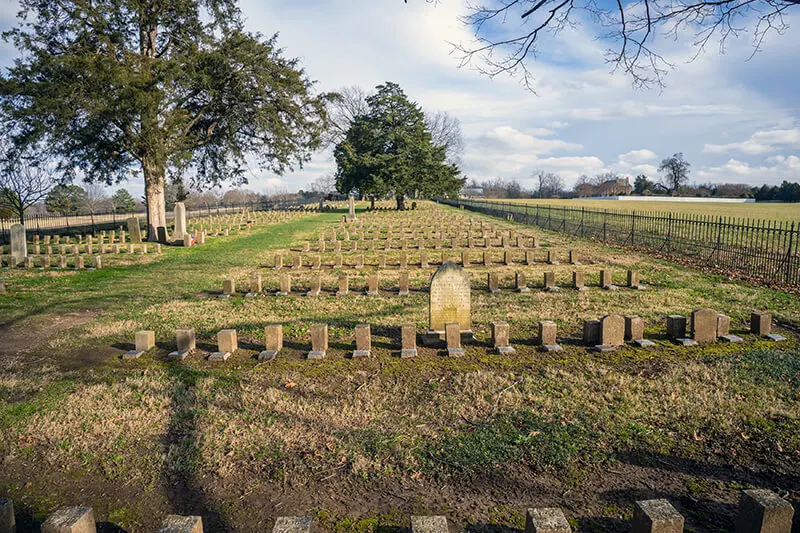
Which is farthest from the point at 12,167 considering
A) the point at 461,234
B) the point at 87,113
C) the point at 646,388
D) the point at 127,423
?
the point at 646,388

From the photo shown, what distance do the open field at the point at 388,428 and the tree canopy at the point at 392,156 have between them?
4194cm

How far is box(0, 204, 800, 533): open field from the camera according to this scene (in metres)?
3.44

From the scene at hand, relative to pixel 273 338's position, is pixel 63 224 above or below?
above

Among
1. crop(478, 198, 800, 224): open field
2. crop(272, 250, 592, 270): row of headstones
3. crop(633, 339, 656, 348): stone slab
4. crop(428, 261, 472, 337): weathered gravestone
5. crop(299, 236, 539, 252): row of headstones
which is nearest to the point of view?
crop(633, 339, 656, 348): stone slab

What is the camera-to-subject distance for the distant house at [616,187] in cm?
11628

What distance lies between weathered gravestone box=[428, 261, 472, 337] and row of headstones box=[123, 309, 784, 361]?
0.49 m

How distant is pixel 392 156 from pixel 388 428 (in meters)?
46.5

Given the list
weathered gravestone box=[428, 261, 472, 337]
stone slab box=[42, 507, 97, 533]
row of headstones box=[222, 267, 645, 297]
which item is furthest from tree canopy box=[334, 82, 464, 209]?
stone slab box=[42, 507, 97, 533]

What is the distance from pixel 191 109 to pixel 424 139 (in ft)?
103

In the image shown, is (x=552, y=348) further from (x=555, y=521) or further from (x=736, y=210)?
(x=736, y=210)

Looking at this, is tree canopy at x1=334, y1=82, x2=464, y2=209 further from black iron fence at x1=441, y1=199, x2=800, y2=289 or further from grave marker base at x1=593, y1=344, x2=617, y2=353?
grave marker base at x1=593, y1=344, x2=617, y2=353

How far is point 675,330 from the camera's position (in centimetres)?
694

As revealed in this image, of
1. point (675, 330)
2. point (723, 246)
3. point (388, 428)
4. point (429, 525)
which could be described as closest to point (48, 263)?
point (388, 428)

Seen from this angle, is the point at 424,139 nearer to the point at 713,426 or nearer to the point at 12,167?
the point at 12,167
